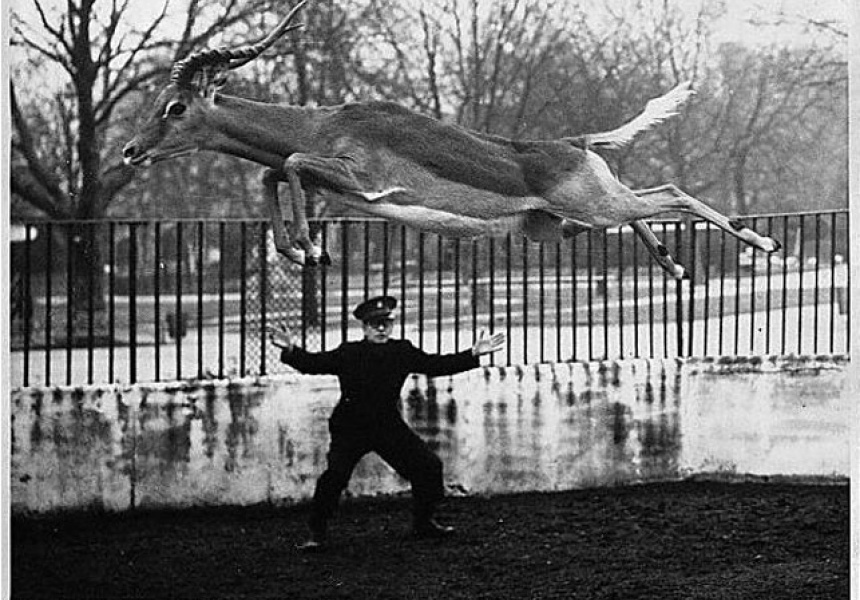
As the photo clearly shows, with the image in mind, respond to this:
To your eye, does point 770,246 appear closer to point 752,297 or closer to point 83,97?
point 752,297

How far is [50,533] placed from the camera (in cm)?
488

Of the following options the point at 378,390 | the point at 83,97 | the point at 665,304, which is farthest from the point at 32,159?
the point at 665,304

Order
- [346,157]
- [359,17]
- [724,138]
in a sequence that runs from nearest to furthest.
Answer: [346,157] → [359,17] → [724,138]

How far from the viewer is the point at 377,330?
15.2 feet

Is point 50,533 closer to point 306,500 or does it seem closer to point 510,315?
point 306,500

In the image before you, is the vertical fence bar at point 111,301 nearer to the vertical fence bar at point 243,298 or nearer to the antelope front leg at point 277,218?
the vertical fence bar at point 243,298

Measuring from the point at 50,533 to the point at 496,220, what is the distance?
152 cm

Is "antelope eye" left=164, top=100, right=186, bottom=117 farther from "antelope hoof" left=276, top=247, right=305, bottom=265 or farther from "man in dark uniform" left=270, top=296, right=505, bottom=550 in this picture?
"man in dark uniform" left=270, top=296, right=505, bottom=550

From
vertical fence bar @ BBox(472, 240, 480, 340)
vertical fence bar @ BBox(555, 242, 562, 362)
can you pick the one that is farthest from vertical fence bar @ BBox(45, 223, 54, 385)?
vertical fence bar @ BBox(555, 242, 562, 362)

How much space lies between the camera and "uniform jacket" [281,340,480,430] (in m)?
4.61

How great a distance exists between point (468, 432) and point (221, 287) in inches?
32.2

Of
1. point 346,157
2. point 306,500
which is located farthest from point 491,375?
point 346,157

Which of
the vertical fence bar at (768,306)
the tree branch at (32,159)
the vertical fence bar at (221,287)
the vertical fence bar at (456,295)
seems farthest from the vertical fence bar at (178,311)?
the vertical fence bar at (768,306)

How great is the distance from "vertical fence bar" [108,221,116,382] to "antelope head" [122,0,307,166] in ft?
1.93
